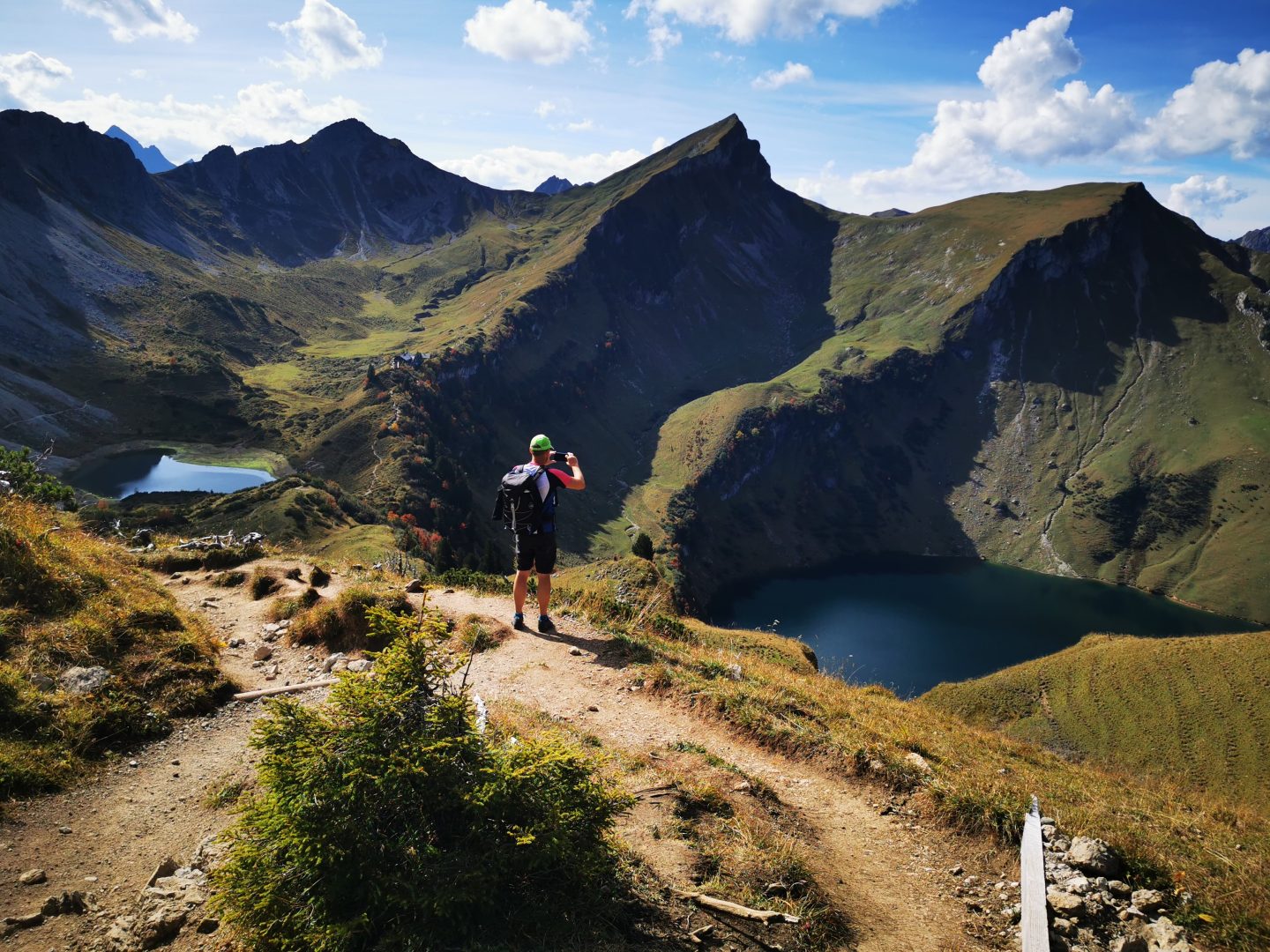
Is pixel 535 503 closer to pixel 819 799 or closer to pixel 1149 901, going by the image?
pixel 819 799

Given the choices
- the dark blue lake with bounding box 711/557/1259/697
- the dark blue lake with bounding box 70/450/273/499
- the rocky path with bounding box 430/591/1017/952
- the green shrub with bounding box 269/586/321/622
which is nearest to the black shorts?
the rocky path with bounding box 430/591/1017/952

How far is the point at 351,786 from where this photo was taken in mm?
5238

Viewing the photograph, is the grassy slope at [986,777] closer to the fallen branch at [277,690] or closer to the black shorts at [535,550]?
the black shorts at [535,550]

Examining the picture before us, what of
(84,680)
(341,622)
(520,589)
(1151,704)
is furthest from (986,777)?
(1151,704)

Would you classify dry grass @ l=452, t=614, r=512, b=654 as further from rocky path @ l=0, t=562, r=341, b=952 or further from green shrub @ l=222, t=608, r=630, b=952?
green shrub @ l=222, t=608, r=630, b=952

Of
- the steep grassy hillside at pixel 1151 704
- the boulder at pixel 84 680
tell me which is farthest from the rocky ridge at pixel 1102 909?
the steep grassy hillside at pixel 1151 704

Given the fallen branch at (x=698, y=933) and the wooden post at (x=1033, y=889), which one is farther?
the wooden post at (x=1033, y=889)

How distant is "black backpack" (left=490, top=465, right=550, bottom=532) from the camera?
13.6 metres

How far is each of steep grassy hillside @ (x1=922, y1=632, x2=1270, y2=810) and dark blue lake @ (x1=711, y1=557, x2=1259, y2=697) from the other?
48.7 m

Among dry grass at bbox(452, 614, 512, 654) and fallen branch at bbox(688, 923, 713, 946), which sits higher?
fallen branch at bbox(688, 923, 713, 946)

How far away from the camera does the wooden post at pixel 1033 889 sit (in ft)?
21.0

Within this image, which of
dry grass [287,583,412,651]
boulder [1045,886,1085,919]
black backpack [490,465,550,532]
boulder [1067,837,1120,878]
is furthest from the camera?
dry grass [287,583,412,651]

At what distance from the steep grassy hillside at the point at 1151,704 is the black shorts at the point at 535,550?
196 ft

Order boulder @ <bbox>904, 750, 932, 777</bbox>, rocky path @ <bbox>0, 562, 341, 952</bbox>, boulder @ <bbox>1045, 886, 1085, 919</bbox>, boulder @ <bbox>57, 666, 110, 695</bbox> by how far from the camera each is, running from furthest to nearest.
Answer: boulder @ <bbox>904, 750, 932, 777</bbox>
boulder @ <bbox>57, 666, 110, 695</bbox>
boulder @ <bbox>1045, 886, 1085, 919</bbox>
rocky path @ <bbox>0, 562, 341, 952</bbox>
